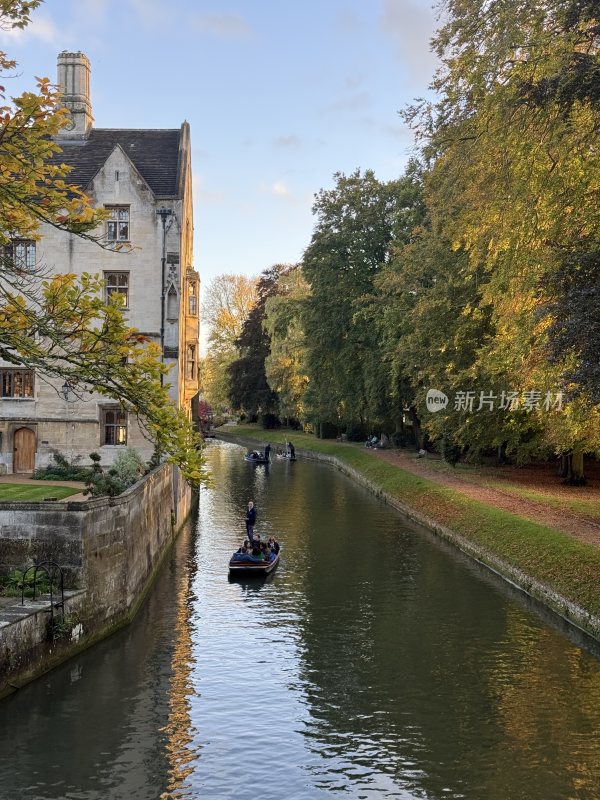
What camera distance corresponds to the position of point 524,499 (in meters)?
34.2

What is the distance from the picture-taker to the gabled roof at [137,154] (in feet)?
115

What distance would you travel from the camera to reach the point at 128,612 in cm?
2006

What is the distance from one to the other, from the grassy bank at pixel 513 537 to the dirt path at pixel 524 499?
0.56 metres

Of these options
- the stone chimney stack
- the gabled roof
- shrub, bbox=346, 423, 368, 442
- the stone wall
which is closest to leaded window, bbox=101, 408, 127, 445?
the gabled roof

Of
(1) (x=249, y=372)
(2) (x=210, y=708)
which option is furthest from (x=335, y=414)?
(2) (x=210, y=708)

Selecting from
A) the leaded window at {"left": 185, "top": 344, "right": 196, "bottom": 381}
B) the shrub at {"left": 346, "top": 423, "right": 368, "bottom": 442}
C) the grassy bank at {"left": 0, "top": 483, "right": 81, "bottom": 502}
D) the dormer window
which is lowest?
the grassy bank at {"left": 0, "top": 483, "right": 81, "bottom": 502}

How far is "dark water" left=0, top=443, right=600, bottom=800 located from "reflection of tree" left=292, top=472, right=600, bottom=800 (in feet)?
0.14

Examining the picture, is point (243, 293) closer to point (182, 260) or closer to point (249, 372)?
point (249, 372)

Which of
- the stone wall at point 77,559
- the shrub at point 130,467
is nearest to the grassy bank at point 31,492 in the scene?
the shrub at point 130,467

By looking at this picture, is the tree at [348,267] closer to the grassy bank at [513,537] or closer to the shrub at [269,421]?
the grassy bank at [513,537]

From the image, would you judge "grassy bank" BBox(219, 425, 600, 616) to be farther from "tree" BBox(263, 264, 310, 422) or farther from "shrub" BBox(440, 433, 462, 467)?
"tree" BBox(263, 264, 310, 422)

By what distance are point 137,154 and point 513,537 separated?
22.5 meters

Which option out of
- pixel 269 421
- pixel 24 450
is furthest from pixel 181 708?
pixel 269 421

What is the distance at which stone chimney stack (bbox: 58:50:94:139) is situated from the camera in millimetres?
36781
